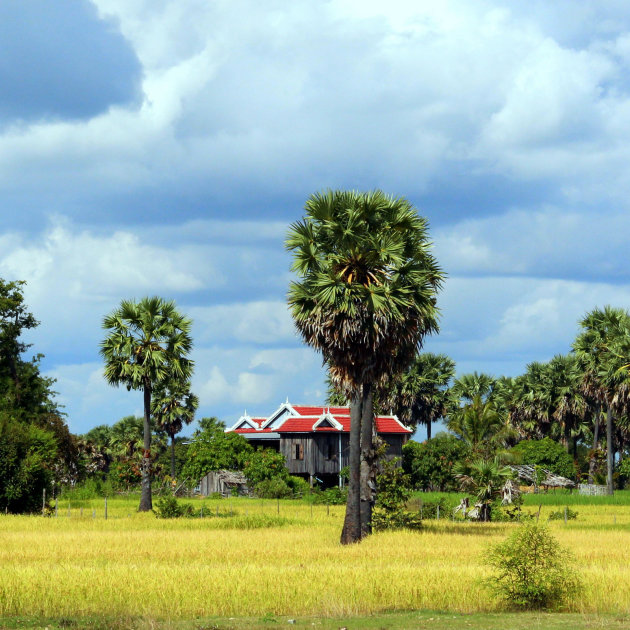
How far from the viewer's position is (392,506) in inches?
1741

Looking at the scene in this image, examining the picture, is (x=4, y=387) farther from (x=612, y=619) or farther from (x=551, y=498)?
(x=612, y=619)

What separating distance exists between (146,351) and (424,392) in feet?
194

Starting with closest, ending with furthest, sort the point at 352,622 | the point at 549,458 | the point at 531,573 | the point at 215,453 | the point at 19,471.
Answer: the point at 352,622 → the point at 531,573 → the point at 19,471 → the point at 215,453 → the point at 549,458

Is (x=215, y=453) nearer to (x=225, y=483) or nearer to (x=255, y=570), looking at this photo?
(x=225, y=483)

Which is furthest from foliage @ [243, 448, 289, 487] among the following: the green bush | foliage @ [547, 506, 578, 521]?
foliage @ [547, 506, 578, 521]

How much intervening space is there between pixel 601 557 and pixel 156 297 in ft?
111

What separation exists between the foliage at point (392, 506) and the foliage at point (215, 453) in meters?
40.3

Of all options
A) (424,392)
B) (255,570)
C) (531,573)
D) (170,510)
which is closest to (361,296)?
(255,570)

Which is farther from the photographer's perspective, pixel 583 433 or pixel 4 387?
pixel 583 433

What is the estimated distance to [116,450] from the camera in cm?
10625

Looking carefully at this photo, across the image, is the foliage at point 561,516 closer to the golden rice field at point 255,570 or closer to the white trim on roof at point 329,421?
the golden rice field at point 255,570

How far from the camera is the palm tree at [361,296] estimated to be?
122 ft

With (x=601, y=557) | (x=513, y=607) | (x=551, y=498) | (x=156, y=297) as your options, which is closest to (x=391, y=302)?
(x=601, y=557)

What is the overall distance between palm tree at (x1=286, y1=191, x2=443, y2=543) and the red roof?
47504mm
